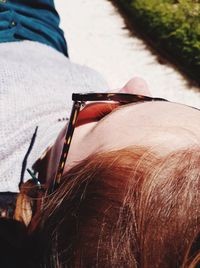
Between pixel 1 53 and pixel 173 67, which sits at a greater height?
pixel 1 53

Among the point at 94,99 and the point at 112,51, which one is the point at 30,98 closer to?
the point at 94,99

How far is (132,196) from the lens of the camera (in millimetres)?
1047

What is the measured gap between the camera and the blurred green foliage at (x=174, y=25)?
4.31 metres

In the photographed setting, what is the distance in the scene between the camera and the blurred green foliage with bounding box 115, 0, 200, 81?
4312 mm

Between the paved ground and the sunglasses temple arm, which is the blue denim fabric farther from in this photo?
the paved ground

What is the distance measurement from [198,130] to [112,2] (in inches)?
201

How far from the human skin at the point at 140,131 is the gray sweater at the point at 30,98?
22 centimetres

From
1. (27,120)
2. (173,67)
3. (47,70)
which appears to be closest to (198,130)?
(27,120)

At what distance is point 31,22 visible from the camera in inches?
89.3

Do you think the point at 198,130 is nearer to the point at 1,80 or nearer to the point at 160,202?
the point at 160,202

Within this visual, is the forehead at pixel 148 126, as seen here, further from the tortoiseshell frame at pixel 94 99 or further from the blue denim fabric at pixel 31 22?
the blue denim fabric at pixel 31 22

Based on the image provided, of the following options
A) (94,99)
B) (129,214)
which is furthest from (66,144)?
(129,214)

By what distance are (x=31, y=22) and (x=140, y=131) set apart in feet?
4.05

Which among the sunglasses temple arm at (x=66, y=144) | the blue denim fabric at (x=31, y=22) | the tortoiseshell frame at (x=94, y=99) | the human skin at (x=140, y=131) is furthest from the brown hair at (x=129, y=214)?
the blue denim fabric at (x=31, y=22)
